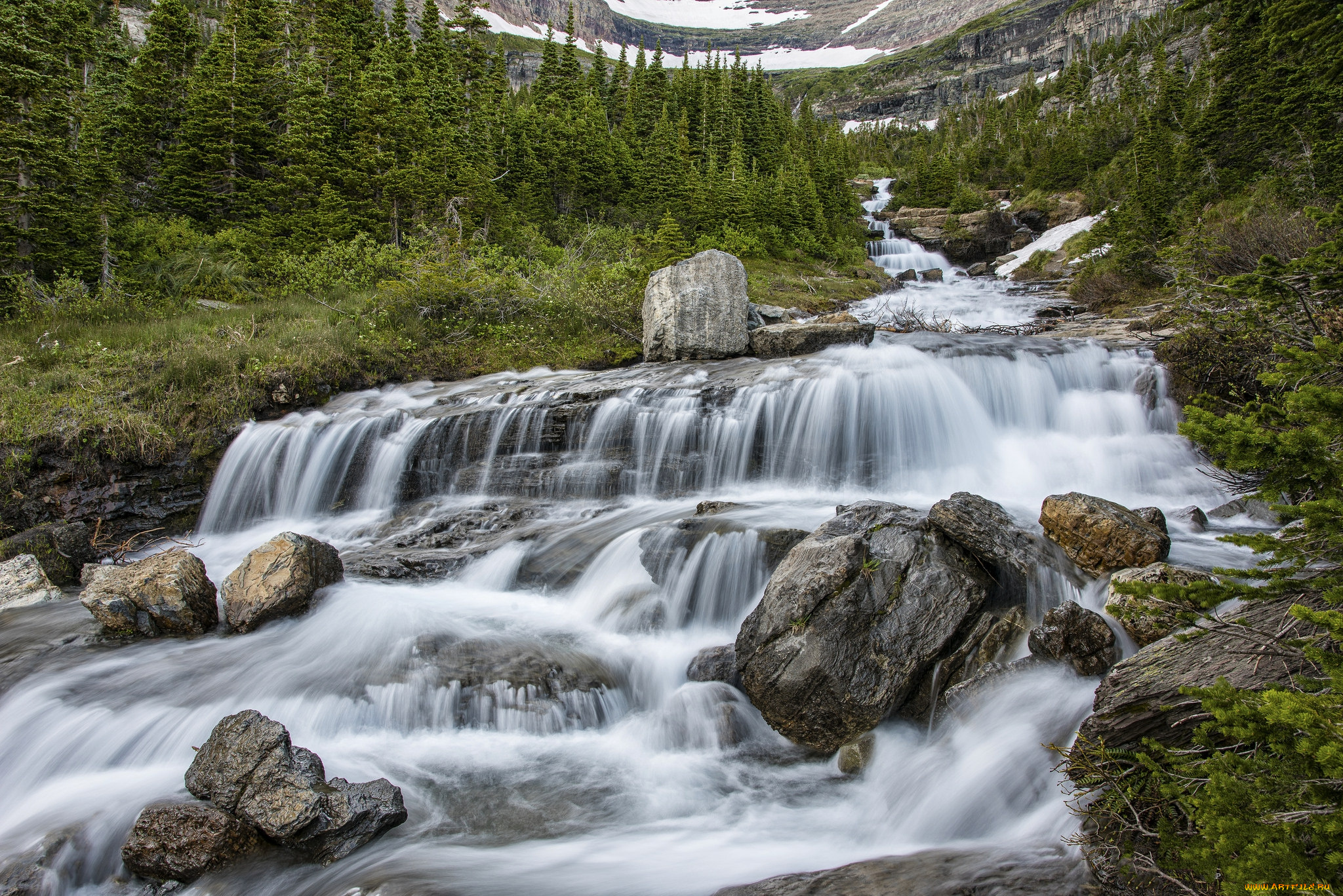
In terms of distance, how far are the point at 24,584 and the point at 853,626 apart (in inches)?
390

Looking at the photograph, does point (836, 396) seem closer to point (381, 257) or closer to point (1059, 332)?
point (1059, 332)

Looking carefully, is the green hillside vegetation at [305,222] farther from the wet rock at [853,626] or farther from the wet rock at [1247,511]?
the wet rock at [1247,511]

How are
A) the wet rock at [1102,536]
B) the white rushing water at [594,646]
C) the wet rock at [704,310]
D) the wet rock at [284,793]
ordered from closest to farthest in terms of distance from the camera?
the wet rock at [284,793], the white rushing water at [594,646], the wet rock at [1102,536], the wet rock at [704,310]

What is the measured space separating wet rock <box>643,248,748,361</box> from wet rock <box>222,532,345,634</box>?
1043 centimetres

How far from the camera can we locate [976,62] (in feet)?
505

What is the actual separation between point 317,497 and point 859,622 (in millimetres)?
10600

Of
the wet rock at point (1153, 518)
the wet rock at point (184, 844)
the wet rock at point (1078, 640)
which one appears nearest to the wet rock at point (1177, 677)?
the wet rock at point (1078, 640)

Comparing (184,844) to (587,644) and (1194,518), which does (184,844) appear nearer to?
(587,644)

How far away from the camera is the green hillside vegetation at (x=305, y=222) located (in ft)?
44.7

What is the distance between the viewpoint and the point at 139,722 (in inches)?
224

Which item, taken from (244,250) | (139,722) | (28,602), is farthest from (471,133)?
(139,722)

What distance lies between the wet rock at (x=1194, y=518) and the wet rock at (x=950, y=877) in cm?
578

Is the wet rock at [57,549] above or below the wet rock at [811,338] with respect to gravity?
below

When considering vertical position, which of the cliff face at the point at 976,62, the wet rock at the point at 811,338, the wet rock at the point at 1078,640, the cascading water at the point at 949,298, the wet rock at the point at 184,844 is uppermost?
the cliff face at the point at 976,62
